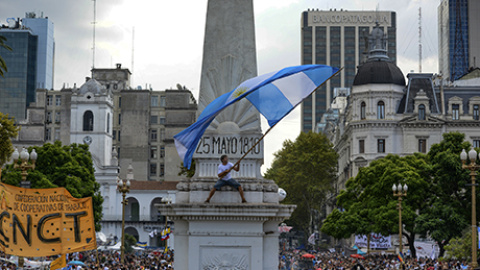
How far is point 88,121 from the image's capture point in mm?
102812

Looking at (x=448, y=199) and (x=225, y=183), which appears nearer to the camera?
(x=225, y=183)

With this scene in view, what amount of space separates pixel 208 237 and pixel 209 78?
11.4 feet

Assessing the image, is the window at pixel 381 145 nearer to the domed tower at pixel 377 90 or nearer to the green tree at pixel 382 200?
the domed tower at pixel 377 90

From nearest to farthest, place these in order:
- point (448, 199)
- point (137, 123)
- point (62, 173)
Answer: point (448, 199) → point (62, 173) → point (137, 123)

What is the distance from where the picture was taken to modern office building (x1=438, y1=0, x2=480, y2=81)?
484 ft

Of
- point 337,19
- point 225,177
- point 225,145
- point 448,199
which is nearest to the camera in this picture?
point 225,177

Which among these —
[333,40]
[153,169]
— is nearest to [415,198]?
[153,169]

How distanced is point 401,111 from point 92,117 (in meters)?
43.6

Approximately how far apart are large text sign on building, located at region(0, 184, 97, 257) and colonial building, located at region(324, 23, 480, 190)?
49294 mm

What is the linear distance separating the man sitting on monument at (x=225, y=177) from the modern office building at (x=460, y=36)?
129 metres

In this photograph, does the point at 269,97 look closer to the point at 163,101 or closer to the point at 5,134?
the point at 5,134

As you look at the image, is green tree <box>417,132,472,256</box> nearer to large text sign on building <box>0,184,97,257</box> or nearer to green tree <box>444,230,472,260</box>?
green tree <box>444,230,472,260</box>

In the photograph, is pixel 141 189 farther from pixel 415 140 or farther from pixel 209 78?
pixel 209 78

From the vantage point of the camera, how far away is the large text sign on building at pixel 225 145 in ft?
59.4
